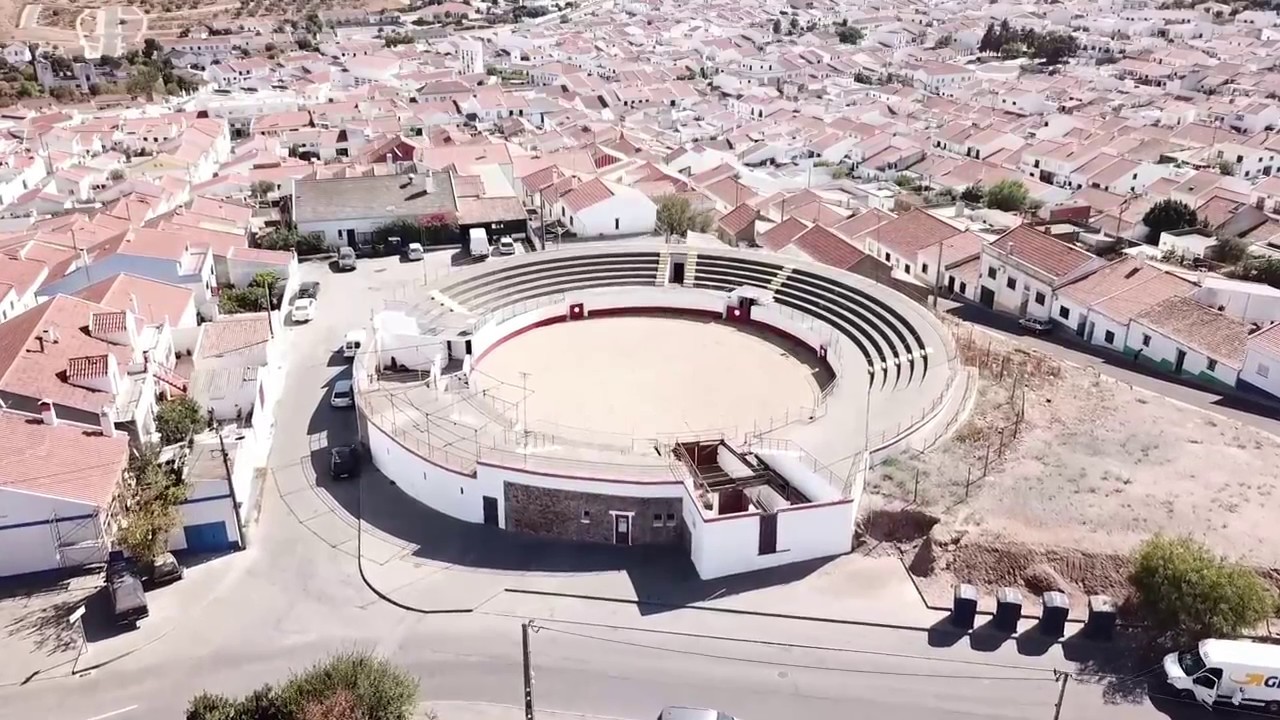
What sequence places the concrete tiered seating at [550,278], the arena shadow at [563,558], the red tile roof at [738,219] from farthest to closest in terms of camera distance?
the red tile roof at [738,219]
the concrete tiered seating at [550,278]
the arena shadow at [563,558]

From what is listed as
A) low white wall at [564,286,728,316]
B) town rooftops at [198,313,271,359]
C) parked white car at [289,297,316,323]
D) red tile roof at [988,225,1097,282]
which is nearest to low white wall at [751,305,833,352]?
low white wall at [564,286,728,316]

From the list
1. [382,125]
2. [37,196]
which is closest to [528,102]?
[382,125]

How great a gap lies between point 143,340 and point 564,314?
46.8ft

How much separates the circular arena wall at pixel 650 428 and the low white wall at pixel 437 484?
52 mm

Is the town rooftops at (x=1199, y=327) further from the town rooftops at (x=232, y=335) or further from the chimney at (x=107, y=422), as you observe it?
the chimney at (x=107, y=422)

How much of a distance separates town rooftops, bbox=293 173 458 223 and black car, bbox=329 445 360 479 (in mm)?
18841

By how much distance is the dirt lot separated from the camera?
70.3 feet

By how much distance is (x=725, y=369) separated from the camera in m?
32.5

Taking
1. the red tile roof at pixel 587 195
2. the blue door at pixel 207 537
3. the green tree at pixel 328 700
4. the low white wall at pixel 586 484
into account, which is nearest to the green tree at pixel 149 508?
the blue door at pixel 207 537

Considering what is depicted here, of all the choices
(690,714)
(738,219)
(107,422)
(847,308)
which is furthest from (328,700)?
(738,219)

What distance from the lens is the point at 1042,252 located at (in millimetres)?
38406

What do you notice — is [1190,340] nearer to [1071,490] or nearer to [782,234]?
[1071,490]

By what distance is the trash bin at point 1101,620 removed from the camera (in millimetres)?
19406

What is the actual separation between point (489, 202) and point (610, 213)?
5887 millimetres
